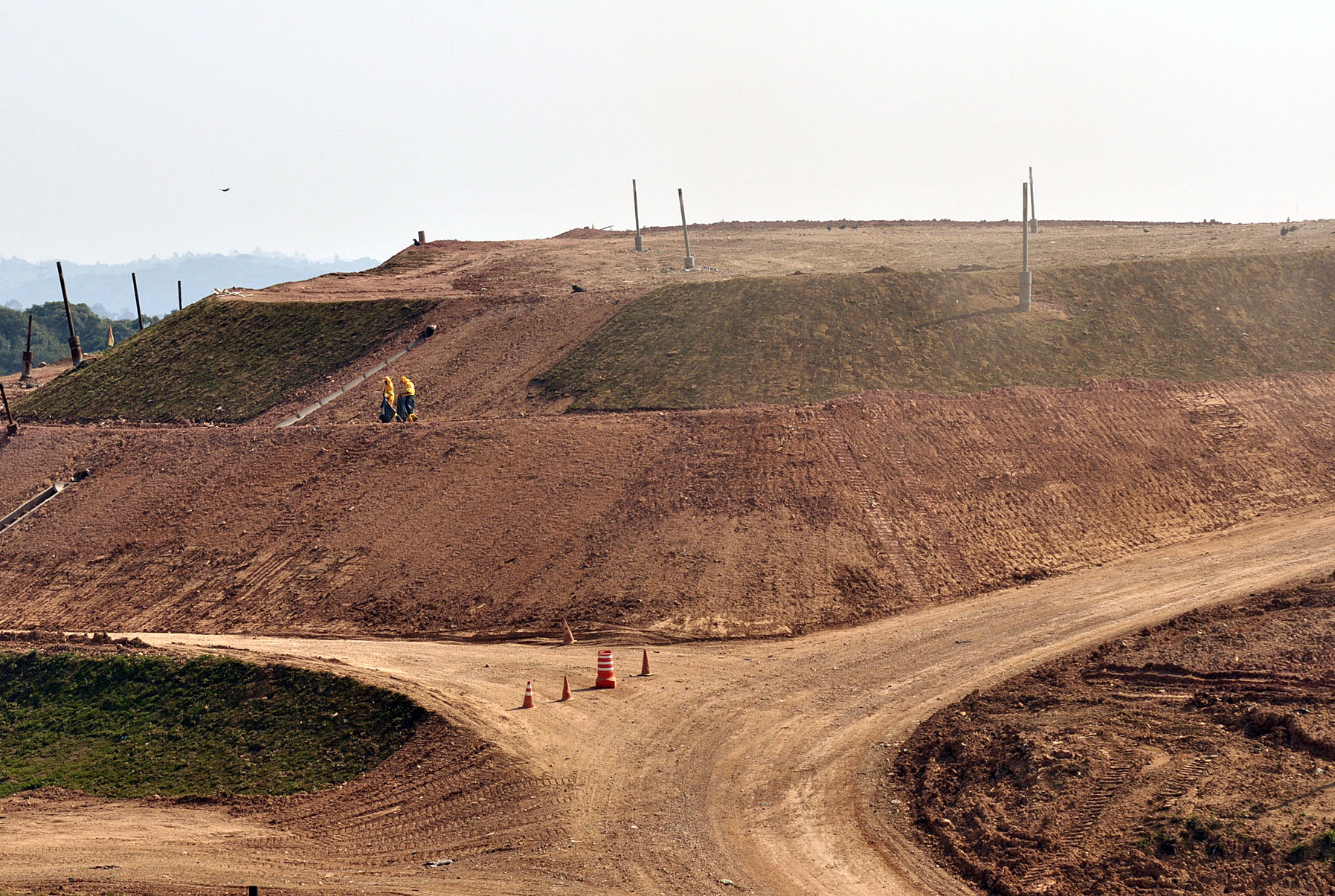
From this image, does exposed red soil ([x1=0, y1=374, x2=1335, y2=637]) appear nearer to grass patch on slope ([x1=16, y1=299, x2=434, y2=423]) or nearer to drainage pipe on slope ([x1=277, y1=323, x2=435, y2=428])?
drainage pipe on slope ([x1=277, y1=323, x2=435, y2=428])

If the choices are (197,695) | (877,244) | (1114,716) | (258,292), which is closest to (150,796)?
(197,695)

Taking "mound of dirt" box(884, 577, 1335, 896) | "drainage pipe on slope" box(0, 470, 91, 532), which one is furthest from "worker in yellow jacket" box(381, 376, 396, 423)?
"mound of dirt" box(884, 577, 1335, 896)

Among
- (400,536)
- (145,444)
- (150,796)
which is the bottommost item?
(150,796)

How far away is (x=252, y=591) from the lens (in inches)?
1141

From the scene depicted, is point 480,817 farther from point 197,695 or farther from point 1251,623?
point 1251,623

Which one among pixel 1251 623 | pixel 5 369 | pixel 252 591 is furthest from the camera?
pixel 5 369

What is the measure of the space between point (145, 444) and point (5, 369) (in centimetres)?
8804

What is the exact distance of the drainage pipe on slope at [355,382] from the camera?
3962 cm

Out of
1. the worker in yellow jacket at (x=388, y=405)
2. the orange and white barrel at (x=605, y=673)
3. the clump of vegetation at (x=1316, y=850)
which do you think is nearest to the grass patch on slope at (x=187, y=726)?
the orange and white barrel at (x=605, y=673)

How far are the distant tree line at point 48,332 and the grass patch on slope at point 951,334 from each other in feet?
281

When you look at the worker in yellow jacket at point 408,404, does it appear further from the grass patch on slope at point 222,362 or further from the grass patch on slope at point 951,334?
the grass patch on slope at point 222,362

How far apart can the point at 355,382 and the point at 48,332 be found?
92126mm

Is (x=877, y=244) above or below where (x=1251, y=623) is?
above

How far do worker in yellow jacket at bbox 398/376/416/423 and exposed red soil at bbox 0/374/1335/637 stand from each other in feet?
6.45
